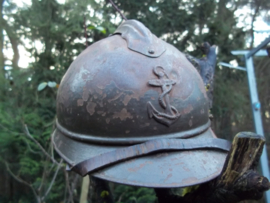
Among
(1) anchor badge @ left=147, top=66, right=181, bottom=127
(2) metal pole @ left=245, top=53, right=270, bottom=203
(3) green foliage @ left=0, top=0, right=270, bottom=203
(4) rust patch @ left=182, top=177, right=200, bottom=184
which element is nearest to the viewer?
(4) rust patch @ left=182, top=177, right=200, bottom=184

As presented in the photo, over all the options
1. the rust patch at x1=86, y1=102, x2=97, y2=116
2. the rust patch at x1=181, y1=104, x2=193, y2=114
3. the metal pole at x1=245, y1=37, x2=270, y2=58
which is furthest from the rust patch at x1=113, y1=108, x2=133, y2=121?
the metal pole at x1=245, y1=37, x2=270, y2=58

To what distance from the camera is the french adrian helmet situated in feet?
3.26

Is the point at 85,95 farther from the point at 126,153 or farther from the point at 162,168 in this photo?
the point at 162,168

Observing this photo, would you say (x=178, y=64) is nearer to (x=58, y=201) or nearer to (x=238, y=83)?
(x=58, y=201)

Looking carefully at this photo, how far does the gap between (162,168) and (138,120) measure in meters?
0.24

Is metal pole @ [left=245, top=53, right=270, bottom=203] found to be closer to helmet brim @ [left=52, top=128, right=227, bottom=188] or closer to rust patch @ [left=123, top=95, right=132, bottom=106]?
helmet brim @ [left=52, top=128, right=227, bottom=188]

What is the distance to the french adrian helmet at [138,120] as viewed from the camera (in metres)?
0.99

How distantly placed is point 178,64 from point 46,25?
3.05m

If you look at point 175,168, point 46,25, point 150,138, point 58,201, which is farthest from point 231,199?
point 46,25

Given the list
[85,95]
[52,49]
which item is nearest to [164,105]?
[85,95]

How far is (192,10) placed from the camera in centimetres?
407

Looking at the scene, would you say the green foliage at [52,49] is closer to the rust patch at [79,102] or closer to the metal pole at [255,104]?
the metal pole at [255,104]

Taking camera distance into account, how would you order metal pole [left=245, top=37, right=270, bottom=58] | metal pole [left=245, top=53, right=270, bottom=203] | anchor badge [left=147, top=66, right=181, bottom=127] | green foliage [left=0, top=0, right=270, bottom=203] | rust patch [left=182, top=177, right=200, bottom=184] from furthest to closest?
green foliage [left=0, top=0, right=270, bottom=203], metal pole [left=245, top=53, right=270, bottom=203], metal pole [left=245, top=37, right=270, bottom=58], anchor badge [left=147, top=66, right=181, bottom=127], rust patch [left=182, top=177, right=200, bottom=184]

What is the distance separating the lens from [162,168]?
983 mm
